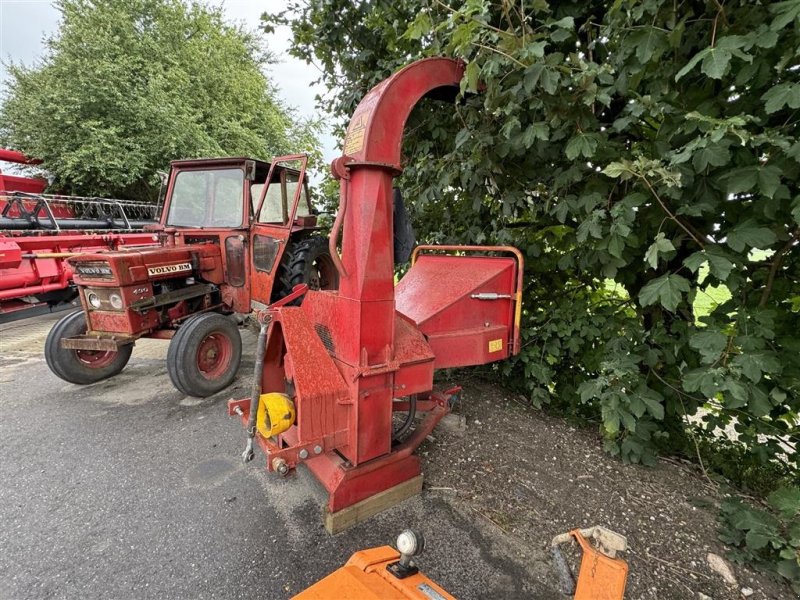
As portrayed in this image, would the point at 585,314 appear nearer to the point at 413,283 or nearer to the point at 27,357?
the point at 413,283

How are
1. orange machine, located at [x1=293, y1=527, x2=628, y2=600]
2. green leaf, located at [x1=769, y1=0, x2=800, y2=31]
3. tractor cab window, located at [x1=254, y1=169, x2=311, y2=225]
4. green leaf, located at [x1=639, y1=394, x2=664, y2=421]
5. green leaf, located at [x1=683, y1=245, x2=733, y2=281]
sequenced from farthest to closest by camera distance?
tractor cab window, located at [x1=254, y1=169, x2=311, y2=225]
green leaf, located at [x1=639, y1=394, x2=664, y2=421]
green leaf, located at [x1=683, y1=245, x2=733, y2=281]
green leaf, located at [x1=769, y1=0, x2=800, y2=31]
orange machine, located at [x1=293, y1=527, x2=628, y2=600]

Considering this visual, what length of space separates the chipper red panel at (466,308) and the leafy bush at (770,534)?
141cm

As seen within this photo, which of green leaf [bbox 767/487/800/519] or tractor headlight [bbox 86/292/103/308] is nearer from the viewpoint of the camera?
green leaf [bbox 767/487/800/519]

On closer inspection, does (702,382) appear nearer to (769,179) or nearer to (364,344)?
(769,179)

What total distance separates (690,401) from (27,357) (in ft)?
22.5

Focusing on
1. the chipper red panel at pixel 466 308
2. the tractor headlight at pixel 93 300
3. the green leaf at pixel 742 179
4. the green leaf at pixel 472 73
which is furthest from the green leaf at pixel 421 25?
the tractor headlight at pixel 93 300

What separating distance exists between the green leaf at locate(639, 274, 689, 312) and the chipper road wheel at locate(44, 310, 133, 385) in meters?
4.50

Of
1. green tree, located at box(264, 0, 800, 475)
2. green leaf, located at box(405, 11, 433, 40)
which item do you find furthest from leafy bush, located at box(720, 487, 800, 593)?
green leaf, located at box(405, 11, 433, 40)

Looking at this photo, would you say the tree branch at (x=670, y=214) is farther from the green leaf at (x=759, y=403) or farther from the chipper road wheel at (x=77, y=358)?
the chipper road wheel at (x=77, y=358)

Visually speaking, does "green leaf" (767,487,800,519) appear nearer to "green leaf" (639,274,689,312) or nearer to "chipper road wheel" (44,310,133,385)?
"green leaf" (639,274,689,312)

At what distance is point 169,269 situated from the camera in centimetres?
389

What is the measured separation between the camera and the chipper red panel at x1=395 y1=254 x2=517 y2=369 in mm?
2299

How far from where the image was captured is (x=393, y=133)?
5.88 ft

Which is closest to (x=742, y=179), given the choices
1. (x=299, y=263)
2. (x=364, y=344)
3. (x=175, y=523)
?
(x=364, y=344)
